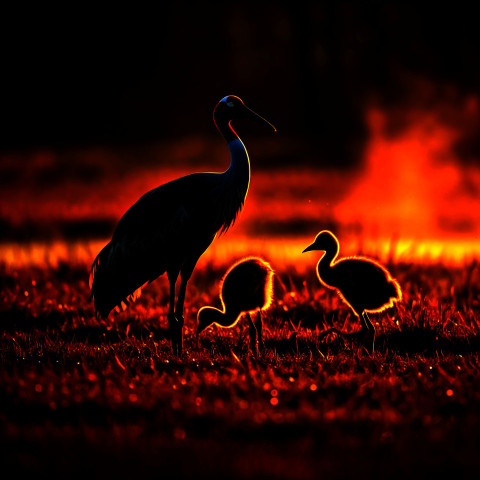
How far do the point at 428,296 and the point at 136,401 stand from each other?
395 centimetres

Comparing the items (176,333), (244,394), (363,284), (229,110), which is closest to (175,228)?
(176,333)

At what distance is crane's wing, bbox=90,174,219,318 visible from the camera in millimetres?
6441

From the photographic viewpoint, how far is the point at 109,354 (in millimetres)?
6492

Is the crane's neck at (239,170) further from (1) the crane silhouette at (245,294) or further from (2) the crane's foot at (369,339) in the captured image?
(2) the crane's foot at (369,339)

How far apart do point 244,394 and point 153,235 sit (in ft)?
5.64

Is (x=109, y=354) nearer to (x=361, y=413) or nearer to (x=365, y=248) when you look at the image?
(x=361, y=413)

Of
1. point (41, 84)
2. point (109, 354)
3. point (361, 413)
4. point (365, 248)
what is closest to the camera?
point (361, 413)

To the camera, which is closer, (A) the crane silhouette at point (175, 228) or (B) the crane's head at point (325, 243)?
(A) the crane silhouette at point (175, 228)

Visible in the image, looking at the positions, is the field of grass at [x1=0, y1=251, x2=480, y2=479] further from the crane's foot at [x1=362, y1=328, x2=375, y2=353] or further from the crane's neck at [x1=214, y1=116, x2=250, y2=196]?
the crane's neck at [x1=214, y1=116, x2=250, y2=196]

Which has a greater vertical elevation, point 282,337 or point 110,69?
point 110,69

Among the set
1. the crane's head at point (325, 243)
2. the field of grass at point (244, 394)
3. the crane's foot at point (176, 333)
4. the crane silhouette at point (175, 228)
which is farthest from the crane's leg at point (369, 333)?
the crane's foot at point (176, 333)

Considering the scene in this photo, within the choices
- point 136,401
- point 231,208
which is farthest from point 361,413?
point 231,208

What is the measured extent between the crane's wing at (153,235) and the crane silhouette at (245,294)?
14.1 inches

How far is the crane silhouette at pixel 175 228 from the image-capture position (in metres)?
6.44
